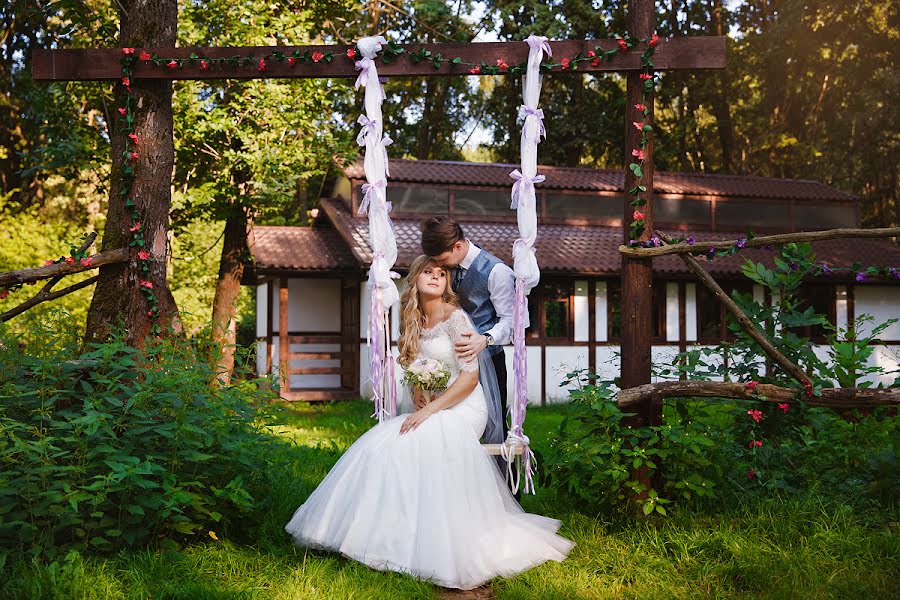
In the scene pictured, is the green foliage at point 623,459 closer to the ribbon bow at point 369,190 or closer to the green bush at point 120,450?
the ribbon bow at point 369,190

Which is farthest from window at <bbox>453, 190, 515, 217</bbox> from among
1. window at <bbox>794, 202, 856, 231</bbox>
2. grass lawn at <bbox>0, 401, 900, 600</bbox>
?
grass lawn at <bbox>0, 401, 900, 600</bbox>

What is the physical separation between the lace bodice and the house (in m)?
9.55

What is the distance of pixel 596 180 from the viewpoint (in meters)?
19.6

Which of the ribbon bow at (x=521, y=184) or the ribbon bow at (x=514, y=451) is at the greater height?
the ribbon bow at (x=521, y=184)

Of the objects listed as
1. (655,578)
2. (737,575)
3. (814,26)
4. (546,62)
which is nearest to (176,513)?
(655,578)

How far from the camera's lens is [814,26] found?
75.3 ft

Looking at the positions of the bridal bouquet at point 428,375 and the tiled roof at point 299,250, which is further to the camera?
the tiled roof at point 299,250

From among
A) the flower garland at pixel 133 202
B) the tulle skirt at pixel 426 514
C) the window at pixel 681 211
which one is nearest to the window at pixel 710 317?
the window at pixel 681 211

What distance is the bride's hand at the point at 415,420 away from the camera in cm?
495

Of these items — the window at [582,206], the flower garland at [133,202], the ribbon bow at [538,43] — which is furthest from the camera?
the window at [582,206]

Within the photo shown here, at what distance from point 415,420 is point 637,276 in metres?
1.86

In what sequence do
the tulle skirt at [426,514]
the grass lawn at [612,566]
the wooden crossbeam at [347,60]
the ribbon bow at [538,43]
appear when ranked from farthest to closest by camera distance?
the wooden crossbeam at [347,60], the ribbon bow at [538,43], the tulle skirt at [426,514], the grass lawn at [612,566]

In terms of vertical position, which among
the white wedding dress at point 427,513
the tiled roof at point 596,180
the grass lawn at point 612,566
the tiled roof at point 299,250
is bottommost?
the grass lawn at point 612,566

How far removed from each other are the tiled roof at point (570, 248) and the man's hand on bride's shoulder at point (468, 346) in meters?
9.56
